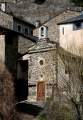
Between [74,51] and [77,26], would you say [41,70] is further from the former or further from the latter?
[77,26]

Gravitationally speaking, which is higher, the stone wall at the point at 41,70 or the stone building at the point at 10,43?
the stone building at the point at 10,43

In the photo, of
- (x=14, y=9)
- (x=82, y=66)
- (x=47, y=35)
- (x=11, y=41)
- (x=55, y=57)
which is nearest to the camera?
(x=82, y=66)

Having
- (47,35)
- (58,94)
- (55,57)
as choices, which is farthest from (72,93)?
(47,35)

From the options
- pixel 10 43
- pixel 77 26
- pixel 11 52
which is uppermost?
pixel 77 26

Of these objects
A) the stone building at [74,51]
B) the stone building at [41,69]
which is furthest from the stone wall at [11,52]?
the stone building at [74,51]

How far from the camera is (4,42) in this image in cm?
4650

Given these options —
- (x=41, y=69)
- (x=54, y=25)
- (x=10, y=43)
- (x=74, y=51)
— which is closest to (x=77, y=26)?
(x=74, y=51)

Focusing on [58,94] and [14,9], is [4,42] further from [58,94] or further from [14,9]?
[14,9]

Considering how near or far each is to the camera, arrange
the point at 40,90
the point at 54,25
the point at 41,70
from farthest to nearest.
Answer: the point at 54,25
the point at 41,70
the point at 40,90

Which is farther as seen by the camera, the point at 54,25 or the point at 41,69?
the point at 54,25

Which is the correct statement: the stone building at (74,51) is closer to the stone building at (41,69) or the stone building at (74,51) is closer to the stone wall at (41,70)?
the stone building at (41,69)

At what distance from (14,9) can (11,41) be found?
46.9ft

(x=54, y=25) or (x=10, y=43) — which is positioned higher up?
(x=54, y=25)

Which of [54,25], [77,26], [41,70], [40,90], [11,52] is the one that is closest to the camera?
[40,90]
